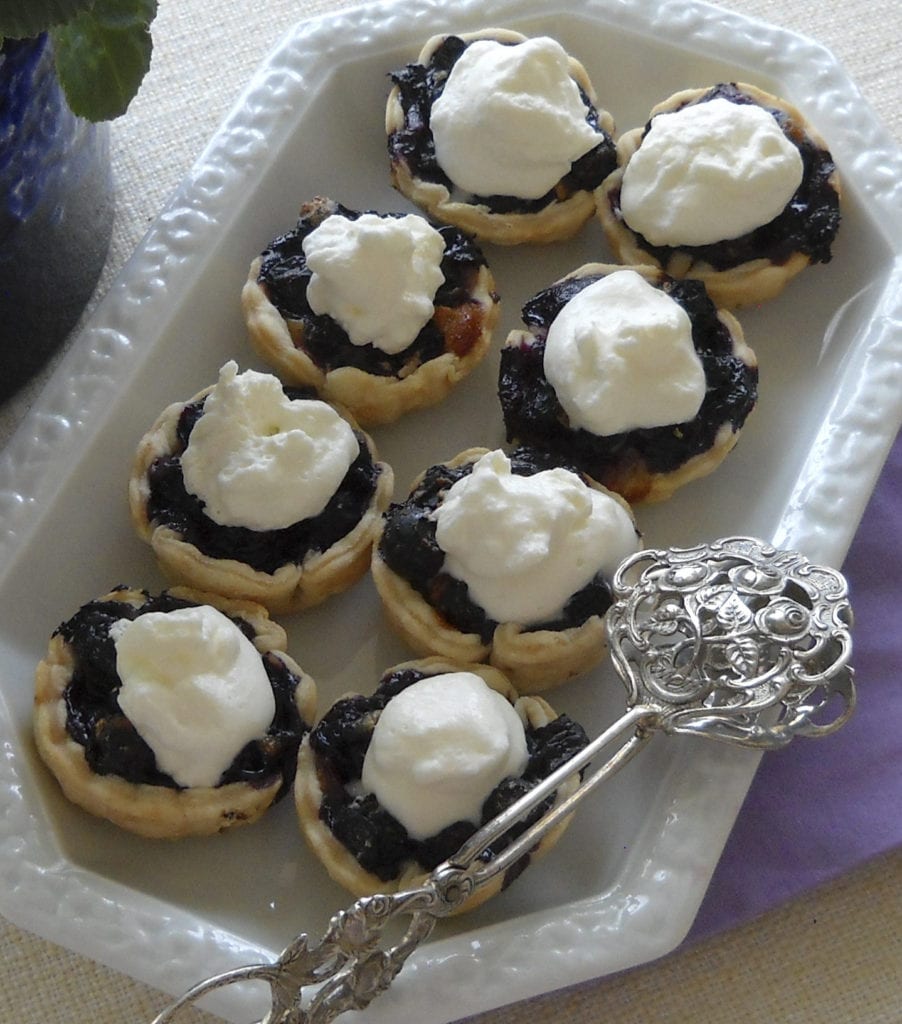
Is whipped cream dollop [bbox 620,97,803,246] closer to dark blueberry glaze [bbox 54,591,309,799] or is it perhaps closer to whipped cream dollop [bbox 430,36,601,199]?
whipped cream dollop [bbox 430,36,601,199]

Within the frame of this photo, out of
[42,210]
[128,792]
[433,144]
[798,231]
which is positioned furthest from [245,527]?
[798,231]

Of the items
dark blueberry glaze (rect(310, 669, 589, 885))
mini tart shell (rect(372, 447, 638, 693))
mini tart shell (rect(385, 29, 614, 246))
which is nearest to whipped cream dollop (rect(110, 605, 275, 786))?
dark blueberry glaze (rect(310, 669, 589, 885))

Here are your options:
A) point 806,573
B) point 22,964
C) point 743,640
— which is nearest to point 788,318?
point 806,573

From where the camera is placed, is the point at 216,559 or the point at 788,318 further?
the point at 788,318

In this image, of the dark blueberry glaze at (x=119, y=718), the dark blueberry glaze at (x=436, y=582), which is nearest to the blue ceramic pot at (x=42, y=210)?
the dark blueberry glaze at (x=119, y=718)

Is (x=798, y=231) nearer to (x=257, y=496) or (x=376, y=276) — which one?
(x=376, y=276)

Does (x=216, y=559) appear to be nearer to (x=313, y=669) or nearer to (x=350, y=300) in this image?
(x=313, y=669)
